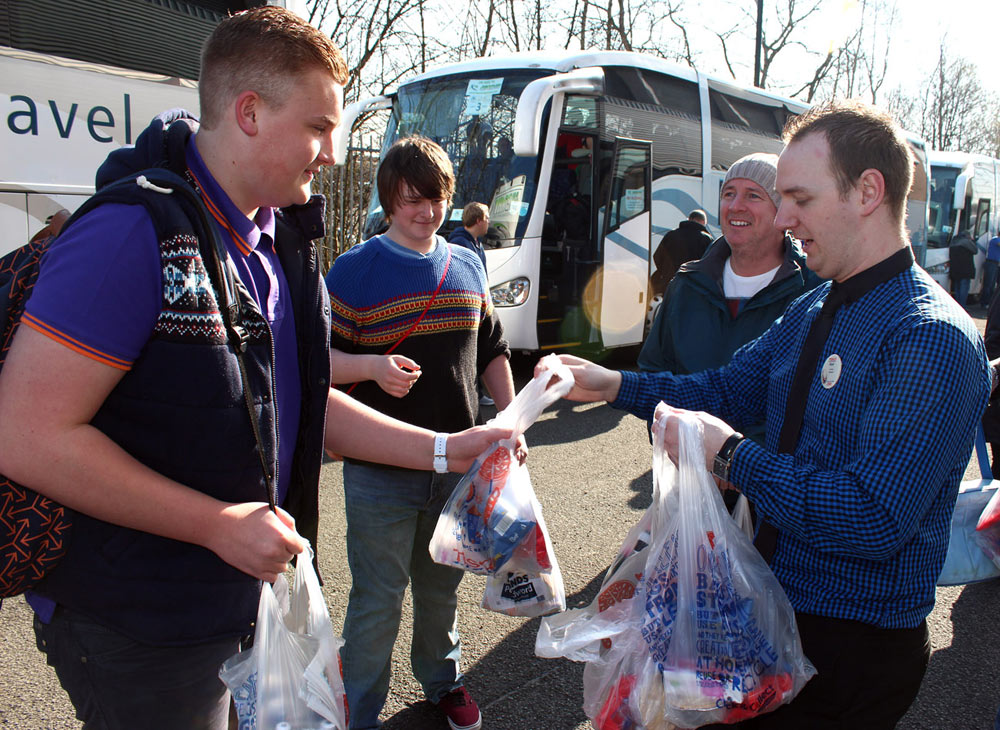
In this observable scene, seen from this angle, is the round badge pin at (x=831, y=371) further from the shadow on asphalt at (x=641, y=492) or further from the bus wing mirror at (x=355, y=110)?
the bus wing mirror at (x=355, y=110)

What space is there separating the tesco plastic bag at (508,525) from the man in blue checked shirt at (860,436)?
0.50 m

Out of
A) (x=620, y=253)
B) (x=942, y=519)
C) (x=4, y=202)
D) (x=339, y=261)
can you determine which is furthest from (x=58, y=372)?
(x=620, y=253)

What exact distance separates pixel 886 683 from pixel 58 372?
1.80 meters

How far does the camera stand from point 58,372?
121 cm

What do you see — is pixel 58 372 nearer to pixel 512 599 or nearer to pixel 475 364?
pixel 512 599

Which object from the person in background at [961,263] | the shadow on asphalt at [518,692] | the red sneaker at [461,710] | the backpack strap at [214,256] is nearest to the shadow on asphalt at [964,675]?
the shadow on asphalt at [518,692]

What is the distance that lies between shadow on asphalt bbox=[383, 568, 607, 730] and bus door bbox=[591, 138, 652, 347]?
20.0ft

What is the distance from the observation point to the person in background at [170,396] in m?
1.23

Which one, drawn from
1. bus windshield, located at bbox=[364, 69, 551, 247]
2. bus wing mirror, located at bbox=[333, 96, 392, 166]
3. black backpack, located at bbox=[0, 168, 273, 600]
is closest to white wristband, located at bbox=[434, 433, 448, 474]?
black backpack, located at bbox=[0, 168, 273, 600]

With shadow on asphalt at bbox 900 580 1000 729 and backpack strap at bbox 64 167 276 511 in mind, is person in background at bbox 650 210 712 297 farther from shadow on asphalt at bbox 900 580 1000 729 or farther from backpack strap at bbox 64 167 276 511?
backpack strap at bbox 64 167 276 511

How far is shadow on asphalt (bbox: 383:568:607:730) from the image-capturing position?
2.88 meters

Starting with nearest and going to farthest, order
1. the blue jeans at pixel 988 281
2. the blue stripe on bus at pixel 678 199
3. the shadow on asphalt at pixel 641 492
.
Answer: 1. the shadow on asphalt at pixel 641 492
2. the blue stripe on bus at pixel 678 199
3. the blue jeans at pixel 988 281

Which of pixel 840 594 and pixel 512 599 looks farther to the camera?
pixel 512 599

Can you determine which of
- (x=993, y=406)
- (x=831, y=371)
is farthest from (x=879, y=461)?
(x=993, y=406)
